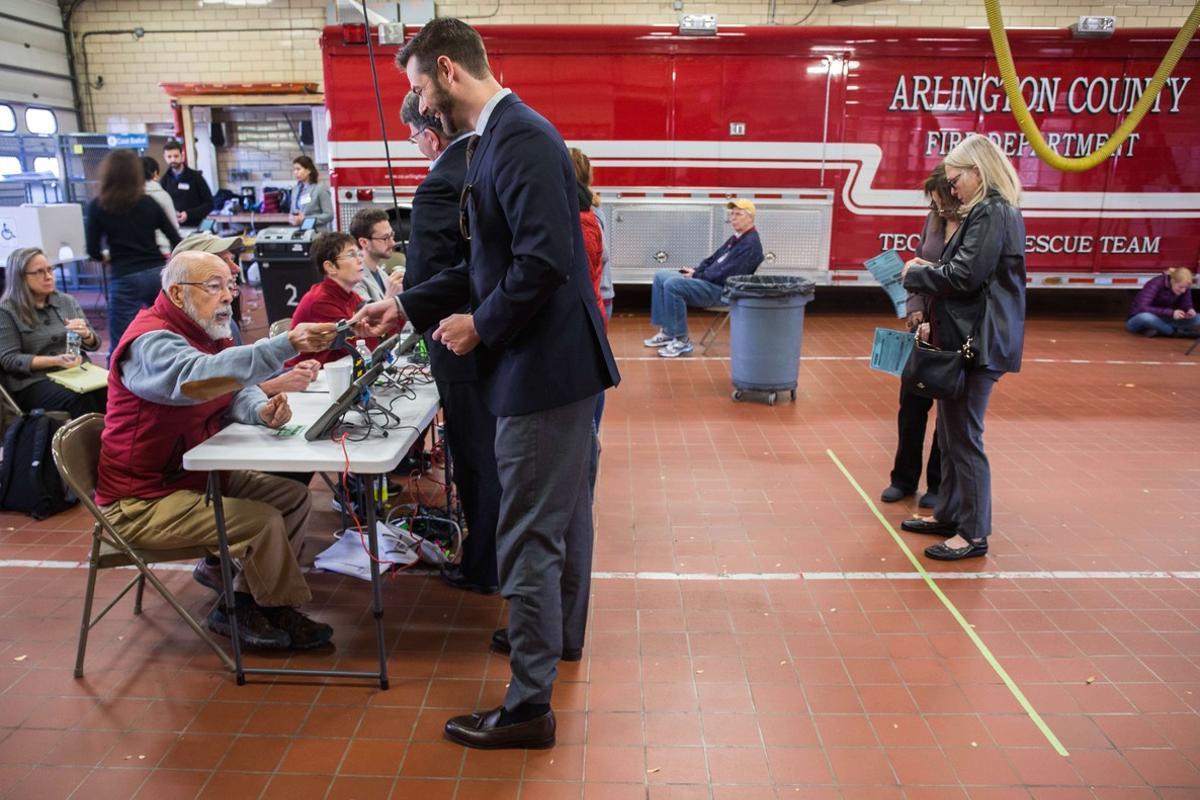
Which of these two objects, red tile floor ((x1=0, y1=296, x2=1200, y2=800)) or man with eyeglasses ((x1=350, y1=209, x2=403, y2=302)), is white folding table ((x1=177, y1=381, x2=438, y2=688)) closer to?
red tile floor ((x1=0, y1=296, x2=1200, y2=800))

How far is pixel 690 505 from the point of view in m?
4.79

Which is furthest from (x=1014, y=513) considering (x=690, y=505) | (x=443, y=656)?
(x=443, y=656)

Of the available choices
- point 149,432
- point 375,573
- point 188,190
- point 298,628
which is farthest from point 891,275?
point 188,190

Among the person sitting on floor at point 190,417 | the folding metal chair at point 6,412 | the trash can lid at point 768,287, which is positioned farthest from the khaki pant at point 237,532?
the trash can lid at point 768,287

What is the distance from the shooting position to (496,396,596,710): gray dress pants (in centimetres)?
253

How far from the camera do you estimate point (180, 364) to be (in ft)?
9.41

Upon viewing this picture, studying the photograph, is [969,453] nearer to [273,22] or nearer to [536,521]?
[536,521]

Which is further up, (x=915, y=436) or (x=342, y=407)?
(x=342, y=407)

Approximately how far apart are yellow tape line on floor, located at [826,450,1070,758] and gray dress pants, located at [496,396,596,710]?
1.63 metres

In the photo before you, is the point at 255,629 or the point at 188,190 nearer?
the point at 255,629

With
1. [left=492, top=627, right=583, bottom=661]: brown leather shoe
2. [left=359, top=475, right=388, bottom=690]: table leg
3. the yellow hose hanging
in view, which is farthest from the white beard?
the yellow hose hanging

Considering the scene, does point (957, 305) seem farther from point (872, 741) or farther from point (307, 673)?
point (307, 673)

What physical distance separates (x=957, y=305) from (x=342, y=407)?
2636mm

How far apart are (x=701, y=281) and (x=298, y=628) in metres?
5.06
